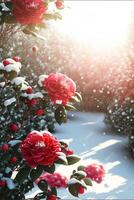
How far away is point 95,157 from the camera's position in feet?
34.6

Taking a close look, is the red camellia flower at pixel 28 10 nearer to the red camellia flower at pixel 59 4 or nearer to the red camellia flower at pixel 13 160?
the red camellia flower at pixel 59 4

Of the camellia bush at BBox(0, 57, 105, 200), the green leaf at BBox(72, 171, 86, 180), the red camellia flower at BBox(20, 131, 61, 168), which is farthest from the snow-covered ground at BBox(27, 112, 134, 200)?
the red camellia flower at BBox(20, 131, 61, 168)

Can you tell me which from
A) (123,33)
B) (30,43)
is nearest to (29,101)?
(30,43)

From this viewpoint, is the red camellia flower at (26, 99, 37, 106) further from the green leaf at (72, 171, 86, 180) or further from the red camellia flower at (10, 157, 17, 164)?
the green leaf at (72, 171, 86, 180)

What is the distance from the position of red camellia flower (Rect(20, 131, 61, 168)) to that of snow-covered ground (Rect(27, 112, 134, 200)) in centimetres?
449

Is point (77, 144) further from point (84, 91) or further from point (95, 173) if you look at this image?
point (84, 91)

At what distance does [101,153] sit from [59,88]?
7.92 m

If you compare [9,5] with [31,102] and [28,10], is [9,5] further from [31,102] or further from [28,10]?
[31,102]

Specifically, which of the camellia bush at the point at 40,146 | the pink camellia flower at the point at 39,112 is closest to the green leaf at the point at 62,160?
the camellia bush at the point at 40,146

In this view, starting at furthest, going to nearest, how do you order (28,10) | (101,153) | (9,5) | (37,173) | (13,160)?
1. (101,153)
2. (13,160)
3. (9,5)
4. (28,10)
5. (37,173)

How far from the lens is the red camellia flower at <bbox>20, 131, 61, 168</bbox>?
287 centimetres

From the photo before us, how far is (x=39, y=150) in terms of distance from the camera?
9.41ft

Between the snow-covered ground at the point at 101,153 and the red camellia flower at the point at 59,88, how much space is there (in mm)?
4262

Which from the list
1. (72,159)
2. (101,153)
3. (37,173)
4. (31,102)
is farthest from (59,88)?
(101,153)
